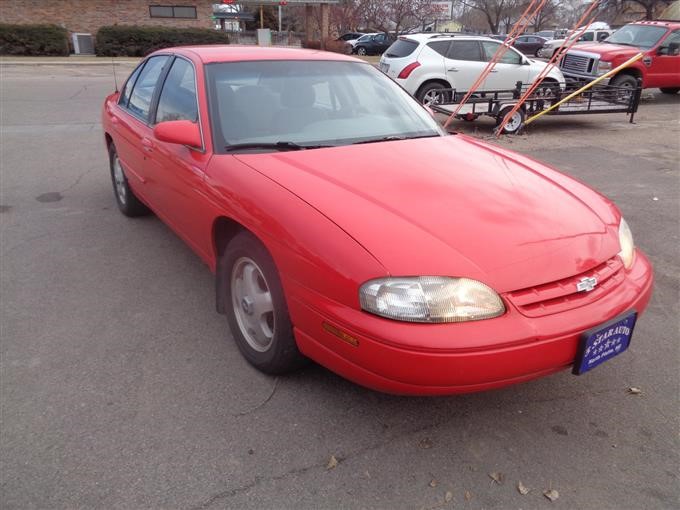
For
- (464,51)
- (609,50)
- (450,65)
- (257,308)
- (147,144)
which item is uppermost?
(609,50)

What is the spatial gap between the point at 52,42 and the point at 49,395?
2628cm

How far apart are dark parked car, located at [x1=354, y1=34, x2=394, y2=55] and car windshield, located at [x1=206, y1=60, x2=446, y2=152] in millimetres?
30701

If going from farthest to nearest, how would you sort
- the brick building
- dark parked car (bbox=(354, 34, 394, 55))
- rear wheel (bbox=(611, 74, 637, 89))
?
dark parked car (bbox=(354, 34, 394, 55)) → the brick building → rear wheel (bbox=(611, 74, 637, 89))

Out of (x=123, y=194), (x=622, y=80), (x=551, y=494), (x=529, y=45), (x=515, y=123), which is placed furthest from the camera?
(x=529, y=45)

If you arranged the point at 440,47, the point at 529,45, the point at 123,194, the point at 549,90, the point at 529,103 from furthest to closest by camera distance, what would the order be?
the point at 529,45 → the point at 440,47 → the point at 549,90 → the point at 529,103 → the point at 123,194

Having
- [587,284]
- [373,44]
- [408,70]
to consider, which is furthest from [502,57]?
[373,44]

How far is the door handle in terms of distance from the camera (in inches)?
151

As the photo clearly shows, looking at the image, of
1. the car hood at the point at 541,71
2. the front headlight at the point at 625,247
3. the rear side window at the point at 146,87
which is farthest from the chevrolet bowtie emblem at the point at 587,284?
the car hood at the point at 541,71

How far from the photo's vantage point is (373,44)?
3244cm

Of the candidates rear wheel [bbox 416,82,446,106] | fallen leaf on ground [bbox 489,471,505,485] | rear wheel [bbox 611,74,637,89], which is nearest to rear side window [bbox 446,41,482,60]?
rear wheel [bbox 416,82,446,106]

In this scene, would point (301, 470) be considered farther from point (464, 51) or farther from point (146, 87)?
point (464, 51)

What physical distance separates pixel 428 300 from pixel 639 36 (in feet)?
50.4

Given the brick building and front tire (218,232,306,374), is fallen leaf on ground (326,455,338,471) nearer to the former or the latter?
front tire (218,232,306,374)

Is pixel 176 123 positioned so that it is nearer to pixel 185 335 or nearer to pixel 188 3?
pixel 185 335
